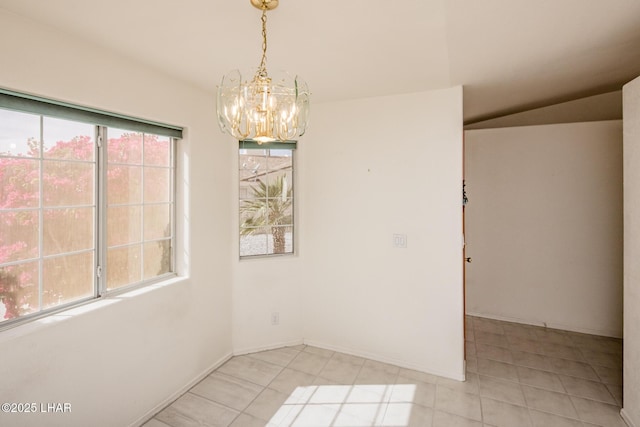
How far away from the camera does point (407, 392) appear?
8.48 feet

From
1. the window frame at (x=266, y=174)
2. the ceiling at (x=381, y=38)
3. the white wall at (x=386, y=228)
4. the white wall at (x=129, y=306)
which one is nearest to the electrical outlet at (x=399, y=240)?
the white wall at (x=386, y=228)

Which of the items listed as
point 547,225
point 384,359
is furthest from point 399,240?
point 547,225

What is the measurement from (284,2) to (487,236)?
373 centimetres

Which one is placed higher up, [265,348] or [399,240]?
[399,240]

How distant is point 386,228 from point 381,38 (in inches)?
65.2

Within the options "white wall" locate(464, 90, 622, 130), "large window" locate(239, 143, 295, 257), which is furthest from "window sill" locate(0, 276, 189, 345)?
"white wall" locate(464, 90, 622, 130)

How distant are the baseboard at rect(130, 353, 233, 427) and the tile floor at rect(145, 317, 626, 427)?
36 mm

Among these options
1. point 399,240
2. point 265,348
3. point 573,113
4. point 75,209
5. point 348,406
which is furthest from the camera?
point 573,113

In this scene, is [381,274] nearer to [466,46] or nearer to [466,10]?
[466,46]

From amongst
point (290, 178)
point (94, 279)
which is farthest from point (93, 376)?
point (290, 178)

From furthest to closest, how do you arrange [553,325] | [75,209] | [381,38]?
1. [553,325]
2. [75,209]
3. [381,38]

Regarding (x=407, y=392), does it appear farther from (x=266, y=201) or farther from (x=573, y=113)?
(x=573, y=113)

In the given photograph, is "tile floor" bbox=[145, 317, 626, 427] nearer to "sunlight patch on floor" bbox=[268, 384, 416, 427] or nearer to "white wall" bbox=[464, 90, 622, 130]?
"sunlight patch on floor" bbox=[268, 384, 416, 427]

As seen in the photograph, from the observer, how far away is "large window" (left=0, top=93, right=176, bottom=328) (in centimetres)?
170
